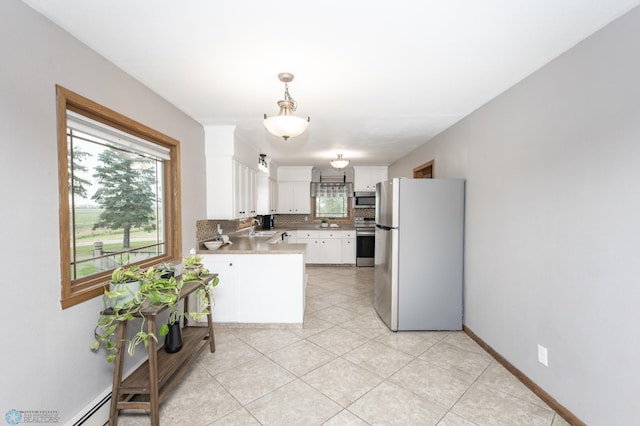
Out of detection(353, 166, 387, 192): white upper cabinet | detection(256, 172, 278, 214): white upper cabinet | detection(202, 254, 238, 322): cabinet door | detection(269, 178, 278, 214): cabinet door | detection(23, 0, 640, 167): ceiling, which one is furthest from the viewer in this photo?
detection(353, 166, 387, 192): white upper cabinet

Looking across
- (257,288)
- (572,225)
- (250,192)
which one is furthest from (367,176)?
(572,225)

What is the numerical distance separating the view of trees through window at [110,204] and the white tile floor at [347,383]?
1.10 meters

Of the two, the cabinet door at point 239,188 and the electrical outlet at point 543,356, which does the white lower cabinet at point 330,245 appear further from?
the electrical outlet at point 543,356

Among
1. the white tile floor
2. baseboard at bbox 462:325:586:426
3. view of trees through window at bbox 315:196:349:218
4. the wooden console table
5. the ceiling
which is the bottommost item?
the white tile floor

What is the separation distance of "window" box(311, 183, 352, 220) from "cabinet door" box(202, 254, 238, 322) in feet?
13.2

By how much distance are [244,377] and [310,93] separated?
245 centimetres

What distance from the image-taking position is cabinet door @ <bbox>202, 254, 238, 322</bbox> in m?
3.08

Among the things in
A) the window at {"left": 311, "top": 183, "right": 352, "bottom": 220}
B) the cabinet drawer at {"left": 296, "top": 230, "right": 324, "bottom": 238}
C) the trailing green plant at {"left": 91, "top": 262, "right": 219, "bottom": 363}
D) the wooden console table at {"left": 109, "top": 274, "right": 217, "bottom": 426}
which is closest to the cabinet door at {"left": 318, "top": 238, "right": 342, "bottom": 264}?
the cabinet drawer at {"left": 296, "top": 230, "right": 324, "bottom": 238}

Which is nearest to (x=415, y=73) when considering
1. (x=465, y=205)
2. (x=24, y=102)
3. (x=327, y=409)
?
(x=465, y=205)

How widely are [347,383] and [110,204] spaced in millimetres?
2278

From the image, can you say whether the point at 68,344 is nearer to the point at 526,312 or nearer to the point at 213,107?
the point at 213,107

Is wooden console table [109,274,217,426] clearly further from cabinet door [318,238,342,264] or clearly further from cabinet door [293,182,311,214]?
cabinet door [293,182,311,214]

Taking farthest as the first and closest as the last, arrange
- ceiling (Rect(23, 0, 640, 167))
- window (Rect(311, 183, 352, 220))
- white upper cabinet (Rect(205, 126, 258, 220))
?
window (Rect(311, 183, 352, 220)), white upper cabinet (Rect(205, 126, 258, 220)), ceiling (Rect(23, 0, 640, 167))

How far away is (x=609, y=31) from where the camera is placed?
1.47 metres
